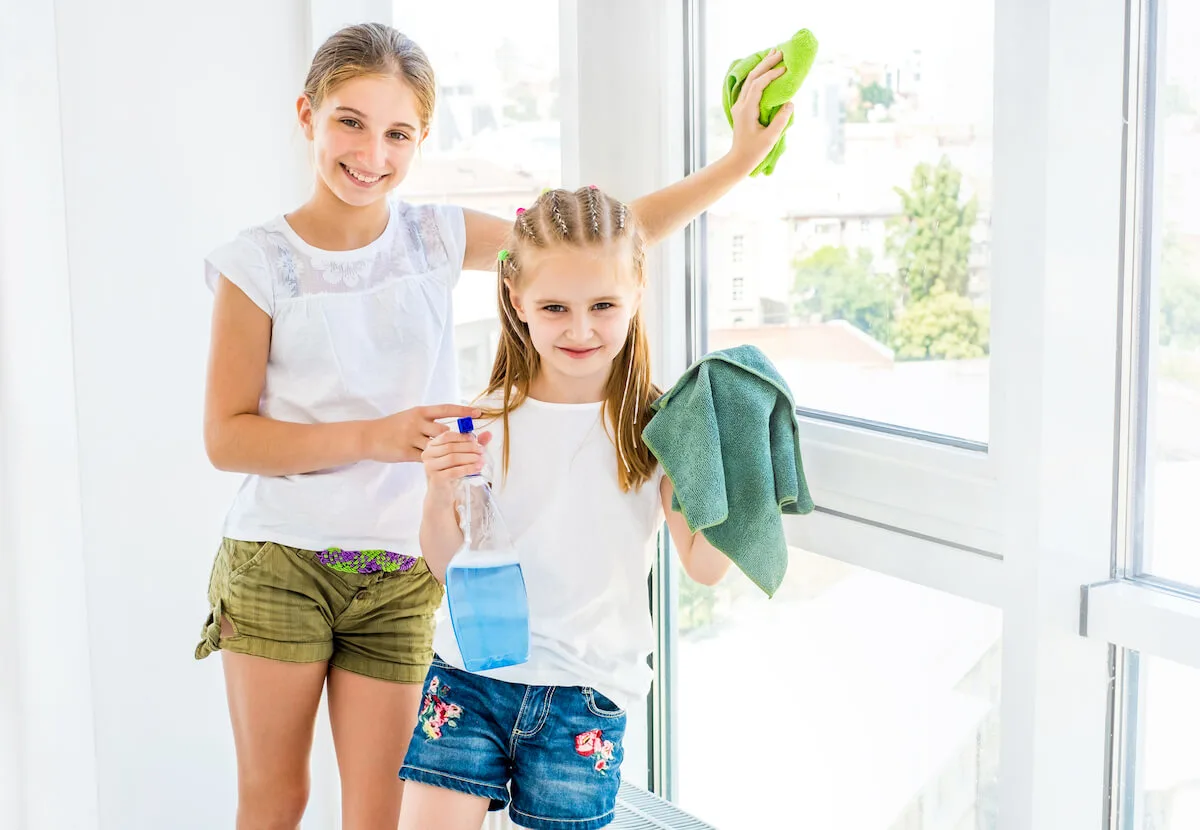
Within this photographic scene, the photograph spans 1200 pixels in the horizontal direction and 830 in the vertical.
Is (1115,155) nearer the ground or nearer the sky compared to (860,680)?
nearer the sky

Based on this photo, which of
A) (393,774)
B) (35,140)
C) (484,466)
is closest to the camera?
(484,466)

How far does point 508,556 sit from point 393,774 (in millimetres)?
478

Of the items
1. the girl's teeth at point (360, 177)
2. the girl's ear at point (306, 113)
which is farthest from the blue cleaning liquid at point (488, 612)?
the girl's ear at point (306, 113)

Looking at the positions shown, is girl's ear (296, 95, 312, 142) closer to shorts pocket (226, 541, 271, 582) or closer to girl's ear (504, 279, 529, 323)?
girl's ear (504, 279, 529, 323)

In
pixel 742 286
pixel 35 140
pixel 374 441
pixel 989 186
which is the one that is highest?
pixel 35 140

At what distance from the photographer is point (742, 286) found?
161 cm

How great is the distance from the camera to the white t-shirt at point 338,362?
1.46 meters

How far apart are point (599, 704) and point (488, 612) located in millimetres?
177

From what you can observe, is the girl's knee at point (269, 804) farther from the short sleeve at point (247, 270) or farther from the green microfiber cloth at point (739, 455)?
the green microfiber cloth at point (739, 455)

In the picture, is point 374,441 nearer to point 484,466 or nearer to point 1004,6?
point 484,466

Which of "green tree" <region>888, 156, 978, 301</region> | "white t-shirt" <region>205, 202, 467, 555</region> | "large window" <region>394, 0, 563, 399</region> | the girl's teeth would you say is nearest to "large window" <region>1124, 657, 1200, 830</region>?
"green tree" <region>888, 156, 978, 301</region>

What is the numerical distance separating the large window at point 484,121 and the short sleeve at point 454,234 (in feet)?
1.01

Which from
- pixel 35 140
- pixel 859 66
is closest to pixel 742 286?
pixel 859 66

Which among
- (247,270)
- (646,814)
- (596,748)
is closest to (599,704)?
(596,748)
